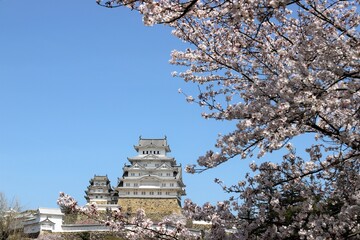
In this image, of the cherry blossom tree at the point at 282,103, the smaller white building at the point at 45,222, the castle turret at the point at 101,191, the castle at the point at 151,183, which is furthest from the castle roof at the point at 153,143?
the cherry blossom tree at the point at 282,103

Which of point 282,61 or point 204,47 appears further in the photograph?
point 204,47

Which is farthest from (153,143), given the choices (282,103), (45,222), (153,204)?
(282,103)

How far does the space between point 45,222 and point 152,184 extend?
1257 cm

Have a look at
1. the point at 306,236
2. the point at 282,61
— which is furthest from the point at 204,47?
the point at 306,236

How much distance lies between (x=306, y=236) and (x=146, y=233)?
9.59 feet

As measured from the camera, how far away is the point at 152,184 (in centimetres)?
4725

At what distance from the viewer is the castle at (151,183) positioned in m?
46.2

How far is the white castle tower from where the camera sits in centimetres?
4619

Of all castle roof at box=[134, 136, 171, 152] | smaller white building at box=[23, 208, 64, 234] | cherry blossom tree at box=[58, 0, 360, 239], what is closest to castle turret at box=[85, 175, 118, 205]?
castle roof at box=[134, 136, 171, 152]

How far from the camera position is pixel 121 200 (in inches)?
1847

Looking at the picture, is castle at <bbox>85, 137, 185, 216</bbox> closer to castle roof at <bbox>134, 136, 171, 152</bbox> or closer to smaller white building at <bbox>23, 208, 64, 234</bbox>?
castle roof at <bbox>134, 136, 171, 152</bbox>

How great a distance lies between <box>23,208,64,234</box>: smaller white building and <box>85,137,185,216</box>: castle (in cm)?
732

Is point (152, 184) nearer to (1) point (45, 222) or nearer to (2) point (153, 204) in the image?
(2) point (153, 204)

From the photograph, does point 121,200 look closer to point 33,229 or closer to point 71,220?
point 71,220
